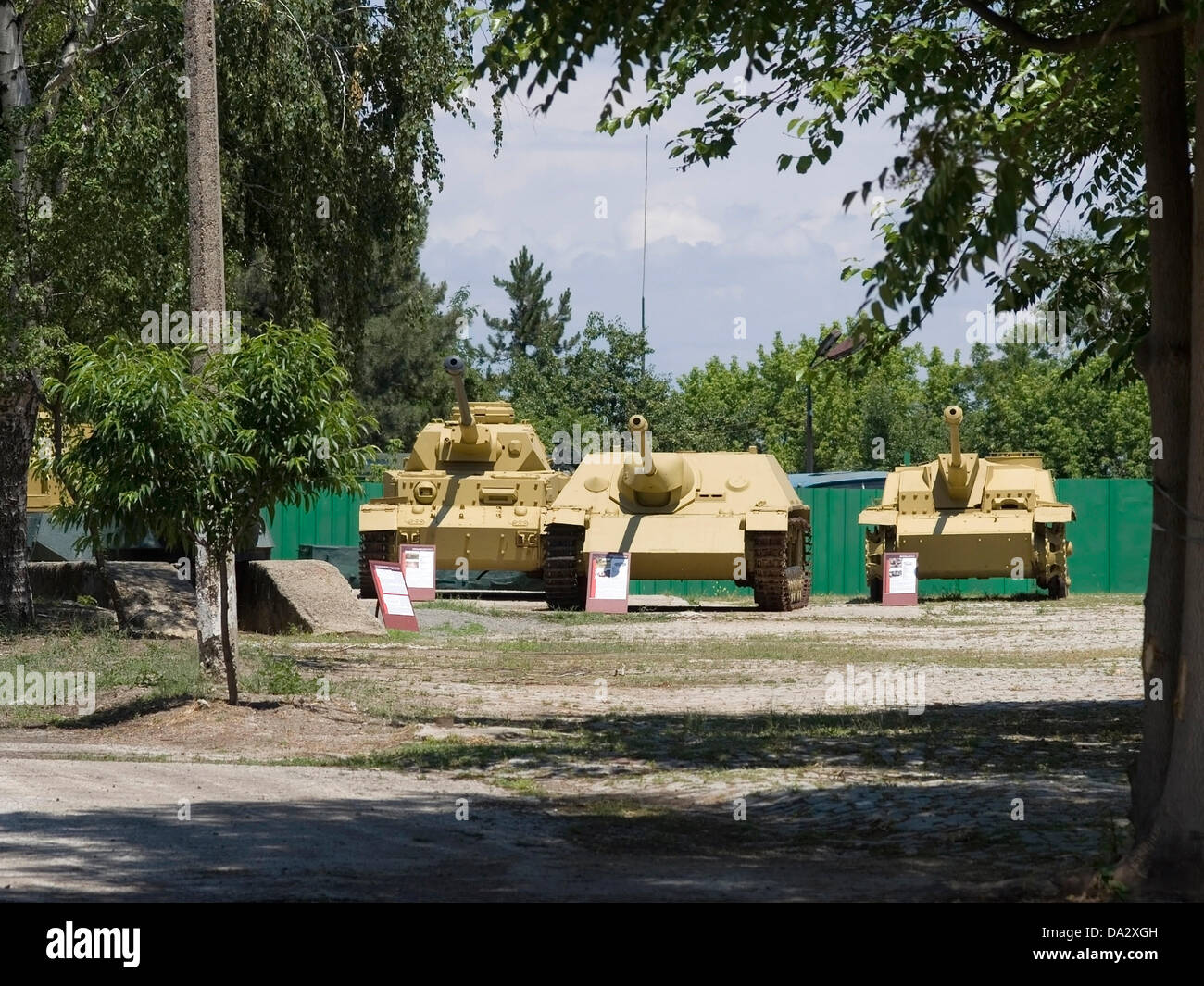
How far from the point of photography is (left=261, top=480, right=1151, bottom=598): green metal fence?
3409cm

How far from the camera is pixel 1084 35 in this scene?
24.4 feet

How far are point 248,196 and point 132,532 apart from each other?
9055 mm

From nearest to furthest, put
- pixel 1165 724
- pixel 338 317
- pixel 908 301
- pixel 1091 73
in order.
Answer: pixel 908 301 → pixel 1165 724 → pixel 1091 73 → pixel 338 317

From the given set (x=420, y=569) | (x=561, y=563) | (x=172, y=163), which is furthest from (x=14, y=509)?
(x=561, y=563)

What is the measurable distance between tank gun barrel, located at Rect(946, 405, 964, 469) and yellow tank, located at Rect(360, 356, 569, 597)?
6475mm

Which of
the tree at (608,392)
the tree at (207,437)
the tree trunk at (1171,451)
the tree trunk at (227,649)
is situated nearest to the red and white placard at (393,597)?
the tree trunk at (227,649)

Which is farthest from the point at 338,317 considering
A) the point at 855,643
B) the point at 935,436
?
the point at 935,436

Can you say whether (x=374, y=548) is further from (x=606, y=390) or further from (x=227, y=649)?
(x=606, y=390)

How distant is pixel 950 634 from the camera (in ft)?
71.6

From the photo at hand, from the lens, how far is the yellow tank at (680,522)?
25.5 meters

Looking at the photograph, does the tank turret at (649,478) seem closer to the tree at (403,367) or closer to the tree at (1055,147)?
the tree at (1055,147)

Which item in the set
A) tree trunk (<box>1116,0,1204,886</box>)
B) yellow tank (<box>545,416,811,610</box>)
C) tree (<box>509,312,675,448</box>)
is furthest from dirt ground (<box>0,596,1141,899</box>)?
tree (<box>509,312,675,448</box>)
